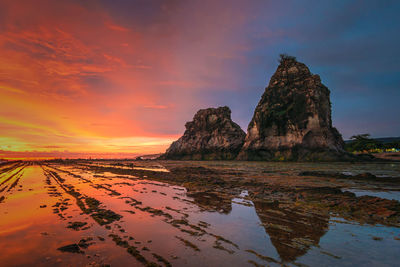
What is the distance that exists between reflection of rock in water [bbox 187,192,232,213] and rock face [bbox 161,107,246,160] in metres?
61.5

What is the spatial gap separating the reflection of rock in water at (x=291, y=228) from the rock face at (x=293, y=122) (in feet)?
139

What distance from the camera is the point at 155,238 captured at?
4.98 metres

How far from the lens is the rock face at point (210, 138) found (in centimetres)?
7494

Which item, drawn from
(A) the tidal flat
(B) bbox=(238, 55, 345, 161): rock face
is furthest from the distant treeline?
(A) the tidal flat

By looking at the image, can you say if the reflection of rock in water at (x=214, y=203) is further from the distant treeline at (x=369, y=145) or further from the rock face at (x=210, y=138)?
the distant treeline at (x=369, y=145)

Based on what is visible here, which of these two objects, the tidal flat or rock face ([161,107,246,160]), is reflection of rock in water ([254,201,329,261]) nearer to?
the tidal flat

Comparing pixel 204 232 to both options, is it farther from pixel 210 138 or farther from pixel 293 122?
pixel 210 138

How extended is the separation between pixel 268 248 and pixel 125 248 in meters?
3.31

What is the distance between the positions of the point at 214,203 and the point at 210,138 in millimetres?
73510

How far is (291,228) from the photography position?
5570mm

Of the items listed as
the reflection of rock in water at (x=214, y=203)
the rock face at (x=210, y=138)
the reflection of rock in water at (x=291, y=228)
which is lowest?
the reflection of rock in water at (x=214, y=203)

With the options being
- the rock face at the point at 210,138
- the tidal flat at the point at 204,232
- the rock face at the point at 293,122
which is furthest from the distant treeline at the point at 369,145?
the tidal flat at the point at 204,232

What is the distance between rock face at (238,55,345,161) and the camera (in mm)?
45562

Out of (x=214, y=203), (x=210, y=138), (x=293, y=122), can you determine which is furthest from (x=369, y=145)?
(x=214, y=203)
